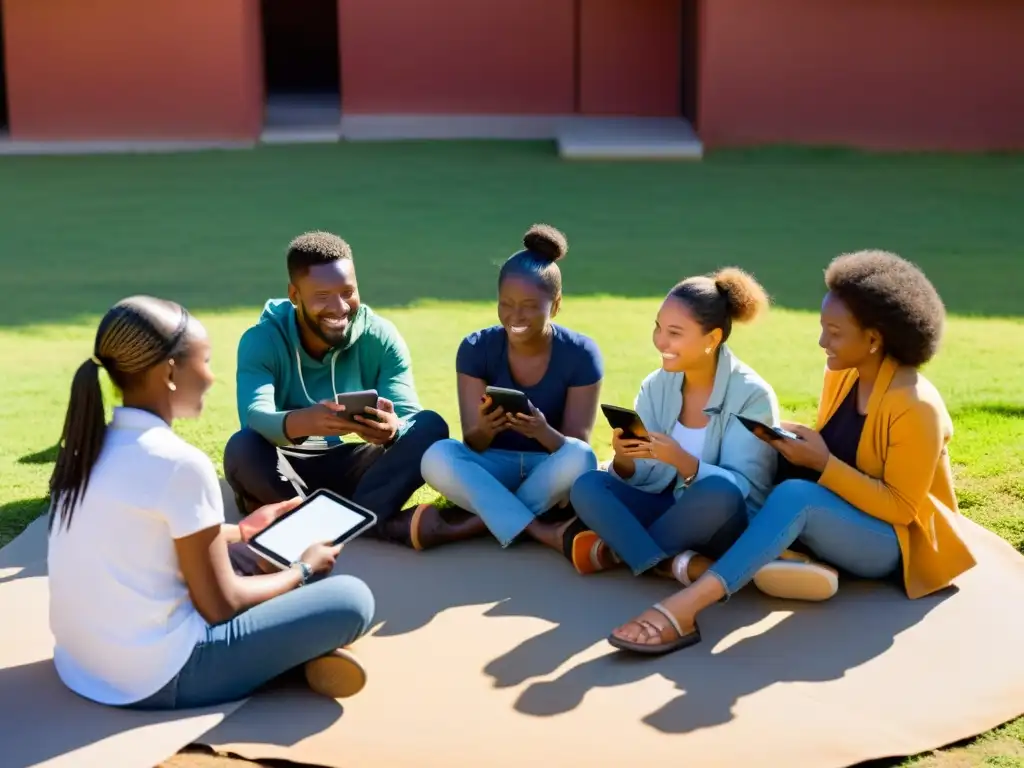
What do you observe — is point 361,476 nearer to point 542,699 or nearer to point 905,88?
point 542,699

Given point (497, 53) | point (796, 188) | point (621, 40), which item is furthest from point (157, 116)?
point (796, 188)

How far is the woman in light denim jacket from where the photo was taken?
4609 millimetres

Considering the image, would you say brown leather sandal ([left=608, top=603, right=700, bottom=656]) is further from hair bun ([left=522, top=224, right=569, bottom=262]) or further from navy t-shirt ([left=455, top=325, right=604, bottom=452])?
hair bun ([left=522, top=224, right=569, bottom=262])

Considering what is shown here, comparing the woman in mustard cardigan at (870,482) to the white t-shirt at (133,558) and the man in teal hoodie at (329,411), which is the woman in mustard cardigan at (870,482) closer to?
the man in teal hoodie at (329,411)

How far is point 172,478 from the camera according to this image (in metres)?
3.55

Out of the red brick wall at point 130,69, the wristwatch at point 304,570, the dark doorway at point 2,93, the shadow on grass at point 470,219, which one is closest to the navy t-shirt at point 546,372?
the wristwatch at point 304,570

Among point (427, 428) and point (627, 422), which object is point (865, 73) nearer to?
point (427, 428)

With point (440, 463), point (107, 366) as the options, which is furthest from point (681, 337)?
point (107, 366)

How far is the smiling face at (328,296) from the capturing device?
5105 mm

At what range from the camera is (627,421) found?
458 centimetres

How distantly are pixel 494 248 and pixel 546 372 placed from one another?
20.4 feet

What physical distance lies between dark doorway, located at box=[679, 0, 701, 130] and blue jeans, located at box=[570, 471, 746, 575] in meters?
13.5

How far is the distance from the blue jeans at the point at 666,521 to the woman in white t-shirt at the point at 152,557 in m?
1.17

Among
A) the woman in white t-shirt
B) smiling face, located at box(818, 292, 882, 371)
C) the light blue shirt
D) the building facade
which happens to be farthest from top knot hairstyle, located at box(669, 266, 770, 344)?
the building facade
